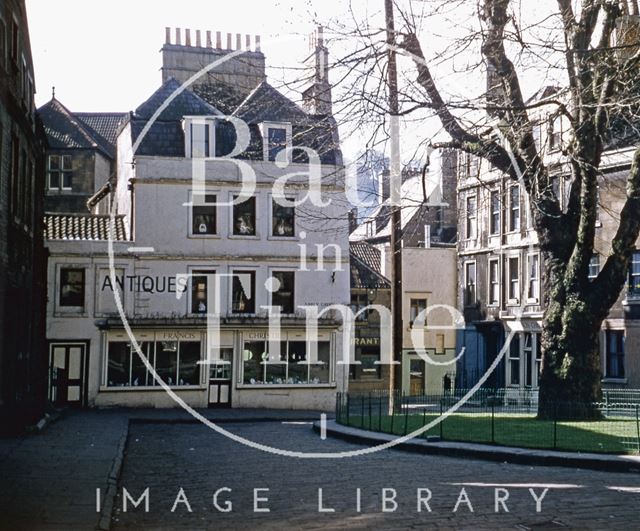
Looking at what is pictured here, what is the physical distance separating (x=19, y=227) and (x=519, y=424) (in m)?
13.1

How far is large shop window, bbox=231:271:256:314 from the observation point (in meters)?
36.4

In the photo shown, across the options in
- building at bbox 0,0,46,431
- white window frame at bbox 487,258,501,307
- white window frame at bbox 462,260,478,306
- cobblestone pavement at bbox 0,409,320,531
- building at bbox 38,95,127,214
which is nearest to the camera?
cobblestone pavement at bbox 0,409,320,531

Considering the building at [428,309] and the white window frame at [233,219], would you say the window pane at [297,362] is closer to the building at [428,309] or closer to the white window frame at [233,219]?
the white window frame at [233,219]

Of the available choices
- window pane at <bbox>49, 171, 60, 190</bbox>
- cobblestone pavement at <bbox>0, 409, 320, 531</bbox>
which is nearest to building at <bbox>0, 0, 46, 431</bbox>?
cobblestone pavement at <bbox>0, 409, 320, 531</bbox>

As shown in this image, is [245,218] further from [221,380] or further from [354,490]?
[354,490]

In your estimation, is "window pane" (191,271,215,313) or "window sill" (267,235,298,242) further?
"window sill" (267,235,298,242)

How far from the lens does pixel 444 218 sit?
57531mm

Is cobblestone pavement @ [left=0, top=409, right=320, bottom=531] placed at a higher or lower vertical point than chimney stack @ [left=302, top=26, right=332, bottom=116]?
lower

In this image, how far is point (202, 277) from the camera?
3622 centimetres

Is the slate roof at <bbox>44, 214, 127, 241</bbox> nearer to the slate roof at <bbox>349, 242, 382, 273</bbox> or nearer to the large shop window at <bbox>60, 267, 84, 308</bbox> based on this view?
the large shop window at <bbox>60, 267, 84, 308</bbox>

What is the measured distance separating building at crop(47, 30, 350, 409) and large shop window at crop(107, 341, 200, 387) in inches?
1.5

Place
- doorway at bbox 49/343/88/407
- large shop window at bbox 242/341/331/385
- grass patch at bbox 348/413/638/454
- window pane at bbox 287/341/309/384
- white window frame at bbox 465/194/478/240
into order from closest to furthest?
grass patch at bbox 348/413/638/454 < doorway at bbox 49/343/88/407 < large shop window at bbox 242/341/331/385 < window pane at bbox 287/341/309/384 < white window frame at bbox 465/194/478/240

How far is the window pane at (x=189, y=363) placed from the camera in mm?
35719

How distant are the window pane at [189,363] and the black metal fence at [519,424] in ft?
23.7
